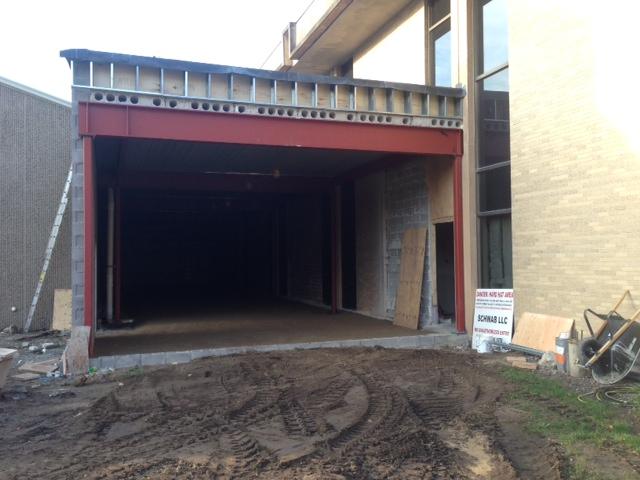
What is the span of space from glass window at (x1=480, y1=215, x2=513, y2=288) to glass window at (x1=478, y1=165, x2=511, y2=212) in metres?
0.24

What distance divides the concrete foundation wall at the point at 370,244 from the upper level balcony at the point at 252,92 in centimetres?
404

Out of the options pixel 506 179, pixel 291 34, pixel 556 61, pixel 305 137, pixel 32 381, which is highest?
pixel 291 34

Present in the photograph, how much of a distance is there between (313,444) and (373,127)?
717cm

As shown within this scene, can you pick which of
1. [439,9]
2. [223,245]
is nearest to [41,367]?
[439,9]

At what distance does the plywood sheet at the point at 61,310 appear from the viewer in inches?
537

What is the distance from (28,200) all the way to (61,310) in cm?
278

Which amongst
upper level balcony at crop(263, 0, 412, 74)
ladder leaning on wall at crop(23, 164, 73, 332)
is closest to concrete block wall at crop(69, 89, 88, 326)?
ladder leaning on wall at crop(23, 164, 73, 332)

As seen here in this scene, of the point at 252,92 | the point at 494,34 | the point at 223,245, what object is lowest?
the point at 223,245

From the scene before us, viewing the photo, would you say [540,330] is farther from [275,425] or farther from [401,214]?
[401,214]

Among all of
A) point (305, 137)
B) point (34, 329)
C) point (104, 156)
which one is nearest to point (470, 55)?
point (305, 137)

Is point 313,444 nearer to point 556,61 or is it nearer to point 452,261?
point 556,61

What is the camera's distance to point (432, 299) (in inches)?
515

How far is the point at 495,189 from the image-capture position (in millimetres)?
11344

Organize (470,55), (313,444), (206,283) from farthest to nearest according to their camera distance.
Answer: (206,283)
(470,55)
(313,444)
